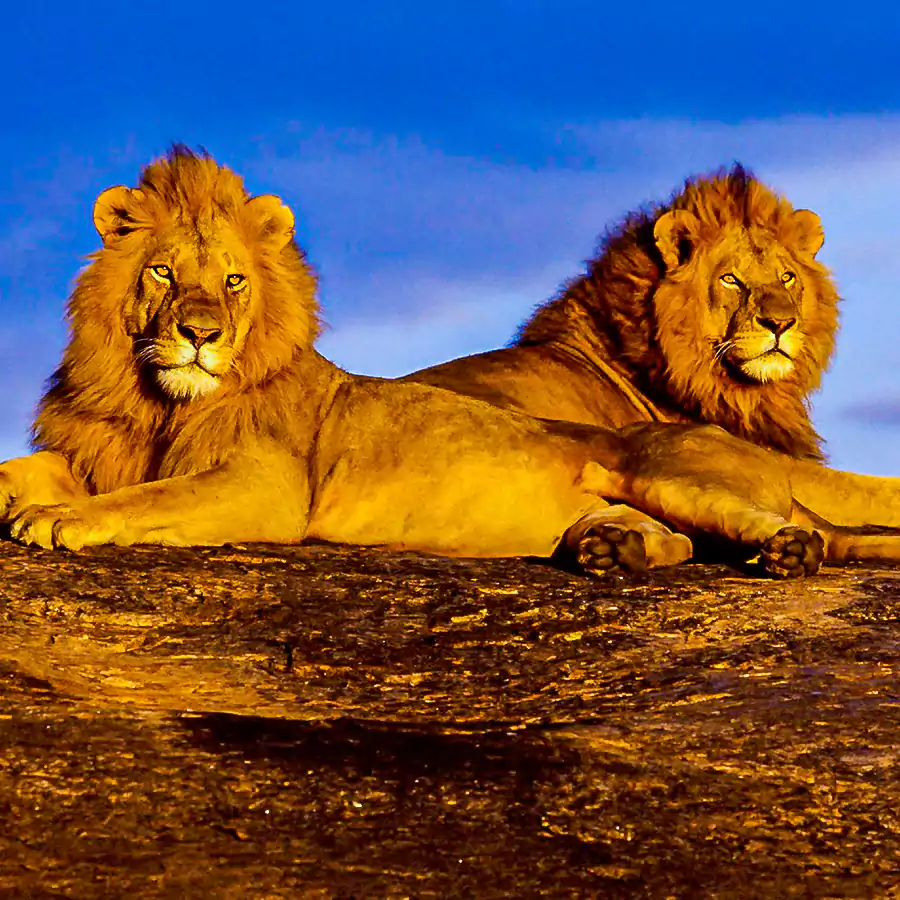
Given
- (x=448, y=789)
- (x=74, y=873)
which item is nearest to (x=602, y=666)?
(x=448, y=789)

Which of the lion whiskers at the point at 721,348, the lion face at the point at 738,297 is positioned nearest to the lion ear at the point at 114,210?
the lion face at the point at 738,297

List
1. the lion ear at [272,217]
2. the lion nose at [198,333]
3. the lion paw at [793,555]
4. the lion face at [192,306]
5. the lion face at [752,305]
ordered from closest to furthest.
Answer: the lion paw at [793,555] < the lion nose at [198,333] < the lion face at [192,306] < the lion ear at [272,217] < the lion face at [752,305]

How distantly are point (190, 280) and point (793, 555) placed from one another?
8.20 feet

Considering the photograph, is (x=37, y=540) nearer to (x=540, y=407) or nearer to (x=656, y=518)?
(x=656, y=518)

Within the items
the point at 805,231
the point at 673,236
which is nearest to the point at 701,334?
the point at 673,236

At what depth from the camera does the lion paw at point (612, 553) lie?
19.4 feet

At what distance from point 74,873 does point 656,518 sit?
12.4ft

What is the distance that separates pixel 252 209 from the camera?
267 inches

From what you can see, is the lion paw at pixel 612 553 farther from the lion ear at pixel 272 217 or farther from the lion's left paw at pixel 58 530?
the lion ear at pixel 272 217

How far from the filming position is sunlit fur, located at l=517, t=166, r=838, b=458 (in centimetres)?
845

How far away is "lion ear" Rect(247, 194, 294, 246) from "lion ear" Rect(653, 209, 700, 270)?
247cm

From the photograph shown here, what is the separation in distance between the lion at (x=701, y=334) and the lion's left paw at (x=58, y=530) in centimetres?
270

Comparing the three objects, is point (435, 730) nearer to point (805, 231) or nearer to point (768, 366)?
point (768, 366)

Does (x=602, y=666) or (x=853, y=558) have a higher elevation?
(x=853, y=558)
